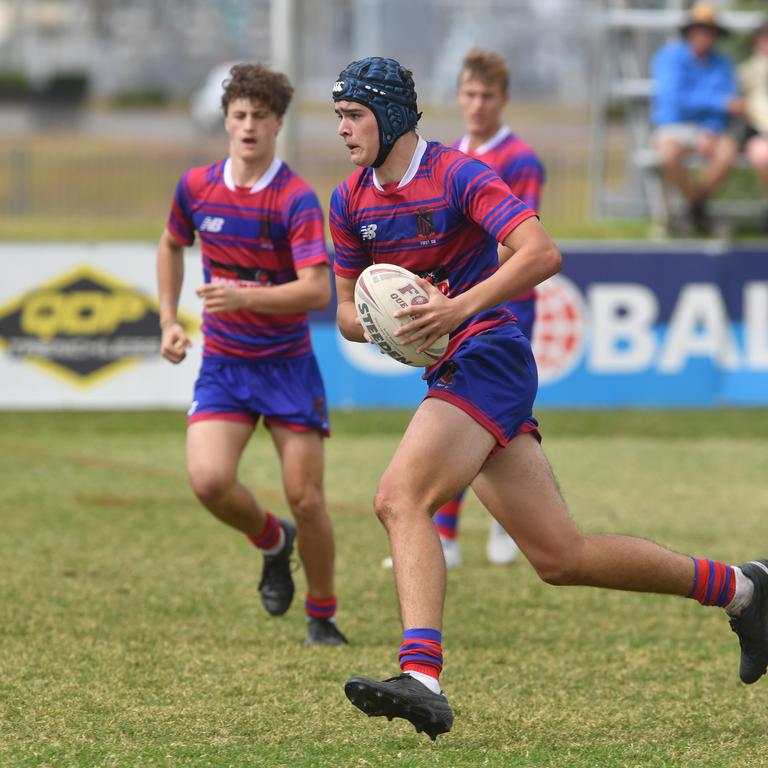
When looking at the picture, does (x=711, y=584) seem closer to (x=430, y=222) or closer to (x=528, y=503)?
(x=528, y=503)

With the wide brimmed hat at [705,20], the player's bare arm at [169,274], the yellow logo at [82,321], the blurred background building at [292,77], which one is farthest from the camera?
the blurred background building at [292,77]

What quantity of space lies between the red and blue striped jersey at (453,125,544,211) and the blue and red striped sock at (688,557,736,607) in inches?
121

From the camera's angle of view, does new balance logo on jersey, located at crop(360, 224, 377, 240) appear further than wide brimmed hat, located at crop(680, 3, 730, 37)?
No

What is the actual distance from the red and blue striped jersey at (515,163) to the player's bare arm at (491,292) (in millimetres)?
3164

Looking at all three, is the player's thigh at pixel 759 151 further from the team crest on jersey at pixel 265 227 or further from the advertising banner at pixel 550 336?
the team crest on jersey at pixel 265 227

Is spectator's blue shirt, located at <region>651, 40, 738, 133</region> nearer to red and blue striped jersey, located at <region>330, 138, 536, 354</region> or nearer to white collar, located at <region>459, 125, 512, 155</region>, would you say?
white collar, located at <region>459, 125, 512, 155</region>

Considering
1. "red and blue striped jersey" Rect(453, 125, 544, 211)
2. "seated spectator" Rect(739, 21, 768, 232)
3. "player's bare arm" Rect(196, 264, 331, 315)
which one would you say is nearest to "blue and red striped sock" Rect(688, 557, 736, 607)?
"player's bare arm" Rect(196, 264, 331, 315)

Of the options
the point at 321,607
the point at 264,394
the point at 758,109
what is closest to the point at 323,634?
the point at 321,607

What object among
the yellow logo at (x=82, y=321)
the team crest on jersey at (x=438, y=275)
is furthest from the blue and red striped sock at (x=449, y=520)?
the yellow logo at (x=82, y=321)

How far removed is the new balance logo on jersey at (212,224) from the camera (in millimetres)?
6125

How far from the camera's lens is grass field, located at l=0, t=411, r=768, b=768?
4.77 m

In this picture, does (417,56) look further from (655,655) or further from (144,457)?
(655,655)

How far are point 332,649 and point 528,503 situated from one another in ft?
5.32

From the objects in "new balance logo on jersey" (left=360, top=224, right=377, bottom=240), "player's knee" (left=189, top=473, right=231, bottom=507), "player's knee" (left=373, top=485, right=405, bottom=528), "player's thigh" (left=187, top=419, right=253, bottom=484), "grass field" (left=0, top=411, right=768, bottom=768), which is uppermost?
"new balance logo on jersey" (left=360, top=224, right=377, bottom=240)
